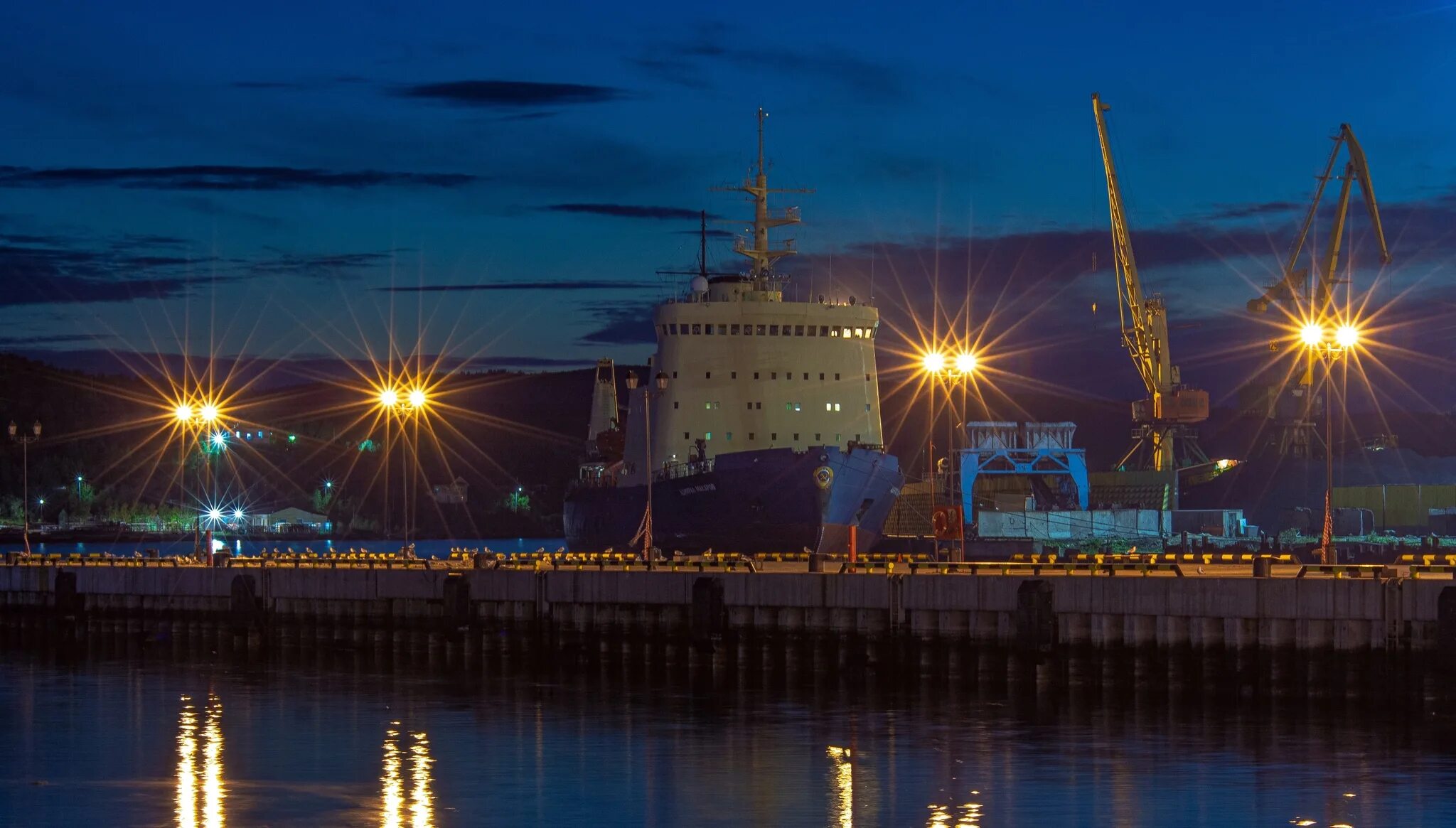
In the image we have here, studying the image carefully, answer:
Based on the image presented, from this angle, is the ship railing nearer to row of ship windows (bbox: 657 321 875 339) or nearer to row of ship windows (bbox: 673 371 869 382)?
row of ship windows (bbox: 673 371 869 382)

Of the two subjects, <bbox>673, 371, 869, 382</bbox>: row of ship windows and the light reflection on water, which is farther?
<bbox>673, 371, 869, 382</bbox>: row of ship windows

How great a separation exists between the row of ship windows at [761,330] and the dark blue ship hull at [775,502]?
740 centimetres

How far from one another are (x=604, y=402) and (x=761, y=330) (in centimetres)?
4199

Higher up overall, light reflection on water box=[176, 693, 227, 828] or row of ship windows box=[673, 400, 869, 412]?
row of ship windows box=[673, 400, 869, 412]

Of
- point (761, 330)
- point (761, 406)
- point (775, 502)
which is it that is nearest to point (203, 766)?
point (775, 502)

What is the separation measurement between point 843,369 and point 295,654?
41.5 m

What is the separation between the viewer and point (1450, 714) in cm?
4250

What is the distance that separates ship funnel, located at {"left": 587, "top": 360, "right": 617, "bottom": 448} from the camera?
5433 inches

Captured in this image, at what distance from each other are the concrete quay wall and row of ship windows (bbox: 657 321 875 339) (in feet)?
113

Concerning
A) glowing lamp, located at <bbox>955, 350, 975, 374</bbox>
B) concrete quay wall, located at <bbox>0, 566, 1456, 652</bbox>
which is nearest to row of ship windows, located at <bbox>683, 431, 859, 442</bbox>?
concrete quay wall, located at <bbox>0, 566, 1456, 652</bbox>

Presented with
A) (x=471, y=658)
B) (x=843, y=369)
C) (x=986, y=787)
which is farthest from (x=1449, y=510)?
(x=986, y=787)

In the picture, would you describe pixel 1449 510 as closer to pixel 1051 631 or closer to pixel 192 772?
pixel 1051 631

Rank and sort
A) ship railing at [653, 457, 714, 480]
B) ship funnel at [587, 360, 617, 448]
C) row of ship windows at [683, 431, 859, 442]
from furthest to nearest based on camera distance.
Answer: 1. ship funnel at [587, 360, 617, 448]
2. row of ship windows at [683, 431, 859, 442]
3. ship railing at [653, 457, 714, 480]

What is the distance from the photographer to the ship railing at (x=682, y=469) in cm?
9562
